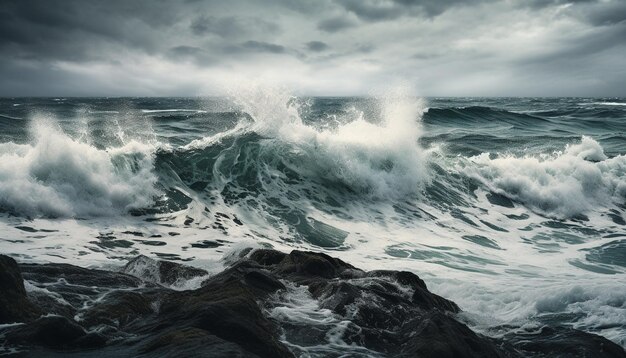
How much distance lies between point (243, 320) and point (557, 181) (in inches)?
605

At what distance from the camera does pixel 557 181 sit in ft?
53.6

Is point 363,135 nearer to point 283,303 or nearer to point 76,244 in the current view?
point 76,244

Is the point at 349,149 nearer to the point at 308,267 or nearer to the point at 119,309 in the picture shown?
the point at 308,267

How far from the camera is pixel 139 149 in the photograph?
523 inches

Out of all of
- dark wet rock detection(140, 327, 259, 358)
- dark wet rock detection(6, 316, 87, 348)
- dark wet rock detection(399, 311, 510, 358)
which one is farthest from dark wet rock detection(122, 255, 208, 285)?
dark wet rock detection(399, 311, 510, 358)

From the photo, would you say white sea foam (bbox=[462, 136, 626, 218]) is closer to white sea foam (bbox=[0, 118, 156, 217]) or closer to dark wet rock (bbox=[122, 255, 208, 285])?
white sea foam (bbox=[0, 118, 156, 217])

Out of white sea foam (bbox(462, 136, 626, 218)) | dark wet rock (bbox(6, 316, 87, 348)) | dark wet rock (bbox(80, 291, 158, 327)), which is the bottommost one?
white sea foam (bbox(462, 136, 626, 218))

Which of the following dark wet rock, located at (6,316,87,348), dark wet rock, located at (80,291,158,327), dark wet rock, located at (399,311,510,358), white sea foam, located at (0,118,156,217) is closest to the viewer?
dark wet rock, located at (6,316,87,348)

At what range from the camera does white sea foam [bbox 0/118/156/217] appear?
33.1 ft

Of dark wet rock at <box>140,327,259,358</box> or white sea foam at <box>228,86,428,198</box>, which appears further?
white sea foam at <box>228,86,428,198</box>

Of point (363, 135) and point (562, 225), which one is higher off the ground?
point (363, 135)

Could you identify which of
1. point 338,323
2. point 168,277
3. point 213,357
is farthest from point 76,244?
point 213,357

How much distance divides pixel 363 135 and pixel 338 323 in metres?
12.1

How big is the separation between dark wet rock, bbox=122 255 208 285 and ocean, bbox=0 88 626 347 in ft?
3.43
